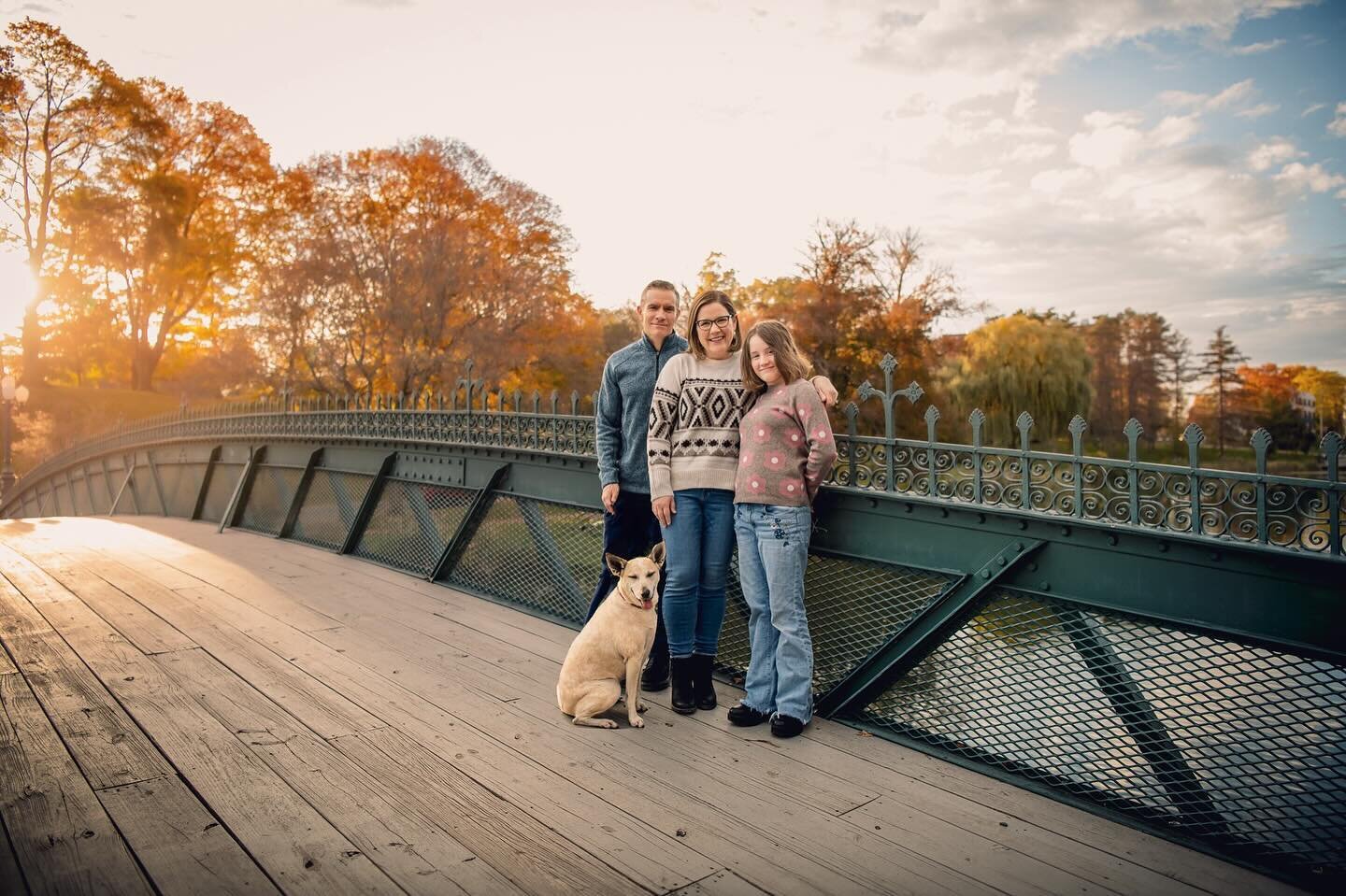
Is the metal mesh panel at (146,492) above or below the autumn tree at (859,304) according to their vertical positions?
below

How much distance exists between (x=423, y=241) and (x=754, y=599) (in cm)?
2438

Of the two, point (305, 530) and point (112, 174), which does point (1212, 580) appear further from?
point (112, 174)

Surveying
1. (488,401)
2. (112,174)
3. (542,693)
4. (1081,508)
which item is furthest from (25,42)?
(1081,508)

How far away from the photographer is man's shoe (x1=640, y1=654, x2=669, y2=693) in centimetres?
464

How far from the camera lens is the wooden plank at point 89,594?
548cm

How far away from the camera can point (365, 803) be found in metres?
3.18

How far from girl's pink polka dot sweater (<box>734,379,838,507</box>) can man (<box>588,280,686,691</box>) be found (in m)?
0.82

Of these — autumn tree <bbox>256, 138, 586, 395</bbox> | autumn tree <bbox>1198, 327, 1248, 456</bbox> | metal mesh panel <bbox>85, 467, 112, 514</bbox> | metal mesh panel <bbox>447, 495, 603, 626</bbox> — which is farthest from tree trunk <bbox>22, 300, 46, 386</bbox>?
autumn tree <bbox>1198, 327, 1248, 456</bbox>

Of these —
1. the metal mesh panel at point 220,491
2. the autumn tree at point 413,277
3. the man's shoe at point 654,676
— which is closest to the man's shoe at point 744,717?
the man's shoe at point 654,676

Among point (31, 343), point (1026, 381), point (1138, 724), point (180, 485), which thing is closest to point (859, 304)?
point (1026, 381)

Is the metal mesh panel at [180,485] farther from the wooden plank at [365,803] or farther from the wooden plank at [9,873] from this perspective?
the wooden plank at [9,873]

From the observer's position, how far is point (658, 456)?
13.8 ft

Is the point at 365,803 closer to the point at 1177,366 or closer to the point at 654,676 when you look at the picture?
the point at 654,676

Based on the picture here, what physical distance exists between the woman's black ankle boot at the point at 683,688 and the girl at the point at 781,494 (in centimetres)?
28
